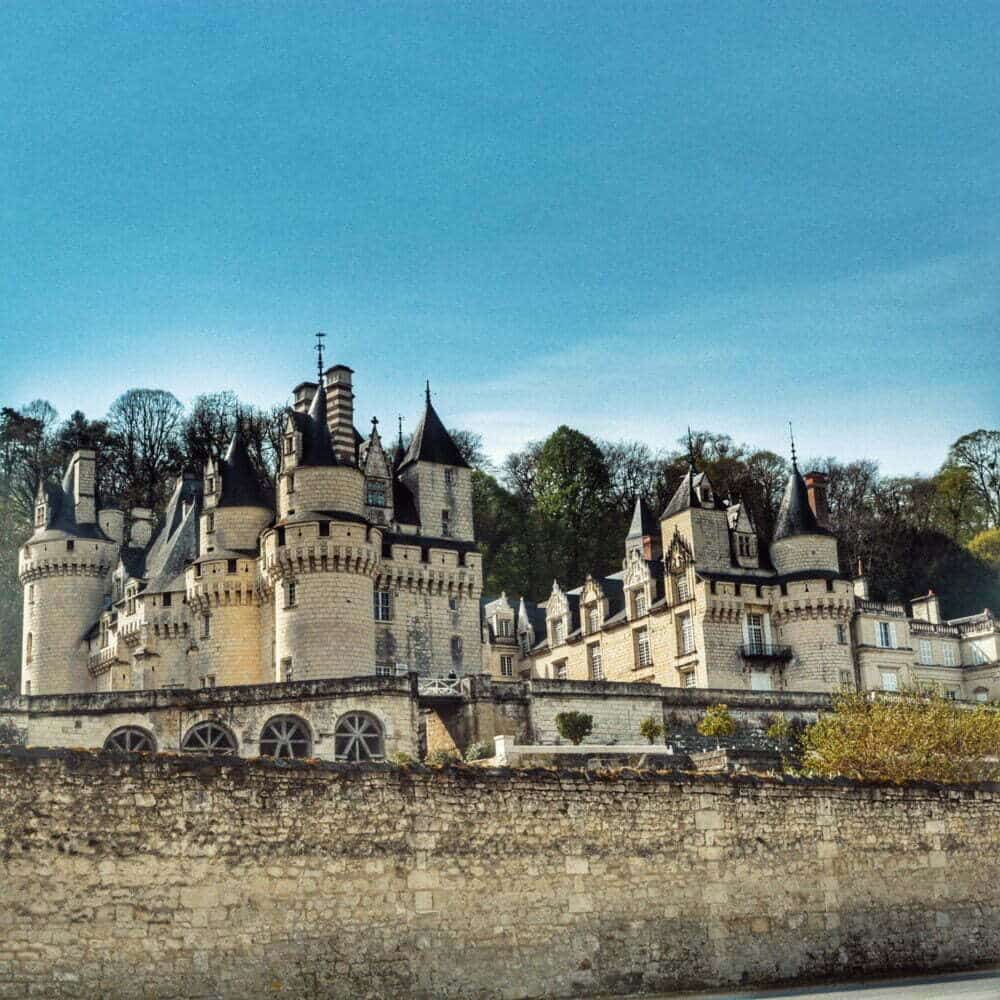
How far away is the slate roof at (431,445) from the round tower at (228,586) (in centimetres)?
576


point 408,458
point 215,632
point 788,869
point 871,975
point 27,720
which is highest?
point 408,458

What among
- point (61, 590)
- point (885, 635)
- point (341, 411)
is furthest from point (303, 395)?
point (885, 635)

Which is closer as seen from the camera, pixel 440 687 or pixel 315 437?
pixel 440 687

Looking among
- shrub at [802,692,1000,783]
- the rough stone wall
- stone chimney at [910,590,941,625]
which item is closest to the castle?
stone chimney at [910,590,941,625]

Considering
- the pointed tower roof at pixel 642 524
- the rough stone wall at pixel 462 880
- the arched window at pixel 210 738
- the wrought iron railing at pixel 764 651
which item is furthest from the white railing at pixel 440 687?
the rough stone wall at pixel 462 880

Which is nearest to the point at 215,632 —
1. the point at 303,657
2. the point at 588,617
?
the point at 303,657

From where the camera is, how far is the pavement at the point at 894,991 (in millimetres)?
18203

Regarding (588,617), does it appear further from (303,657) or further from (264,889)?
(264,889)

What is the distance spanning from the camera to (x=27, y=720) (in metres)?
39.1

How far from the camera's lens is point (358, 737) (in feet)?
131

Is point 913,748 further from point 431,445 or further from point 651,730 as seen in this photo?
point 431,445

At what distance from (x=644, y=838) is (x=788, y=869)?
8.22 feet

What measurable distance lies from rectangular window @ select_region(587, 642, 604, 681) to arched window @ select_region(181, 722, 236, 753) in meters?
22.1

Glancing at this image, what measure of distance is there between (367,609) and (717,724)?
11.3 metres
